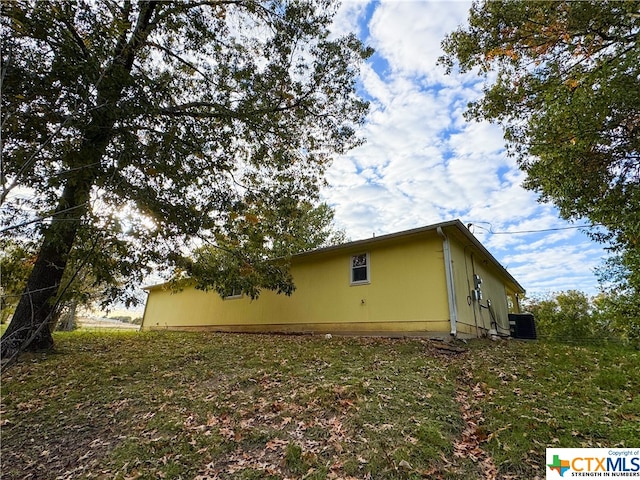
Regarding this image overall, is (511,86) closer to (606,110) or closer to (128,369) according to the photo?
(606,110)

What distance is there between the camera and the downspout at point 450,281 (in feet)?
26.7

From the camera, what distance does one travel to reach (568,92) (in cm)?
718

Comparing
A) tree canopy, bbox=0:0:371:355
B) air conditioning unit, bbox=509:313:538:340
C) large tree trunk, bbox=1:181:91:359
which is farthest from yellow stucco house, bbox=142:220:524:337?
large tree trunk, bbox=1:181:91:359

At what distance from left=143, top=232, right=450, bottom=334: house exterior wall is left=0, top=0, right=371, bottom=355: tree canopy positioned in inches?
95.2

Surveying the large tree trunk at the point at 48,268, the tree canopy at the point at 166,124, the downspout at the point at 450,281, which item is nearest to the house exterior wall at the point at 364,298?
the downspout at the point at 450,281

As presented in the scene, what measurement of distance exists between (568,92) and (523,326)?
11898mm

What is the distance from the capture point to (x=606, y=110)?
264 inches

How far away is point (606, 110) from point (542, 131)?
1129 mm

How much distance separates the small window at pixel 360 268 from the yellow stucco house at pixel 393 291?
3cm

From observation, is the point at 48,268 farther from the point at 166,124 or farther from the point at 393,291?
the point at 393,291

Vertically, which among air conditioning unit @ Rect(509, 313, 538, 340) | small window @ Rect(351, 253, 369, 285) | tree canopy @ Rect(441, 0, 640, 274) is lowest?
air conditioning unit @ Rect(509, 313, 538, 340)

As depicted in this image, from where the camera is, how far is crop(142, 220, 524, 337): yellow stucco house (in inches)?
339

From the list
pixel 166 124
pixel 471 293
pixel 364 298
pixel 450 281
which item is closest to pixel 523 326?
pixel 471 293

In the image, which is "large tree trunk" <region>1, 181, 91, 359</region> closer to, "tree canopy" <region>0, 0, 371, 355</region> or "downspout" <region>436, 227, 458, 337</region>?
"tree canopy" <region>0, 0, 371, 355</region>
